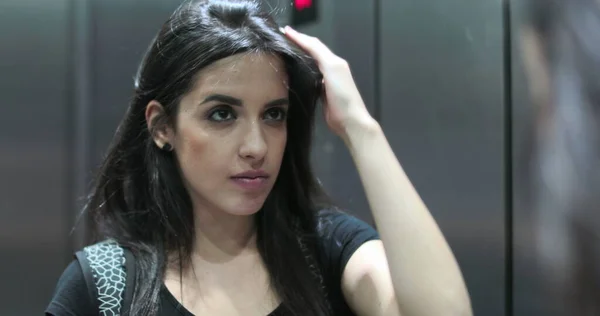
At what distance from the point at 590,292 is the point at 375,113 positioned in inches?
22.9

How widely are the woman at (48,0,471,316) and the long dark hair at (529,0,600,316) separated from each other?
22cm

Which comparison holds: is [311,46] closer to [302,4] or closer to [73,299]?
[302,4]

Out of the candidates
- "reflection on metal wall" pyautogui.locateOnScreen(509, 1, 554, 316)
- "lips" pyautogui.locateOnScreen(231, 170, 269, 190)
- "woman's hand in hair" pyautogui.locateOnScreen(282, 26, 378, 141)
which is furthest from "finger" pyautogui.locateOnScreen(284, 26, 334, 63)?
"reflection on metal wall" pyautogui.locateOnScreen(509, 1, 554, 316)

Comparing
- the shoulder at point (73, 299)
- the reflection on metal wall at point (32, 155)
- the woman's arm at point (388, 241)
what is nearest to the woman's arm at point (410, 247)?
the woman's arm at point (388, 241)

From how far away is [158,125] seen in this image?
1.07 metres

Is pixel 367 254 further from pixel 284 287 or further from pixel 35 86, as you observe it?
pixel 35 86

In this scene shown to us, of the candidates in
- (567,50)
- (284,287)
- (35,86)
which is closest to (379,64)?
(567,50)

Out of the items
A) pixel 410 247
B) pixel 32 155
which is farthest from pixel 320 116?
pixel 32 155

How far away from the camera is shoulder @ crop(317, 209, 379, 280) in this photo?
108cm

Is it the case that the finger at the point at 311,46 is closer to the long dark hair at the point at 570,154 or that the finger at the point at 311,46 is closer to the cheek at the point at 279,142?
the cheek at the point at 279,142

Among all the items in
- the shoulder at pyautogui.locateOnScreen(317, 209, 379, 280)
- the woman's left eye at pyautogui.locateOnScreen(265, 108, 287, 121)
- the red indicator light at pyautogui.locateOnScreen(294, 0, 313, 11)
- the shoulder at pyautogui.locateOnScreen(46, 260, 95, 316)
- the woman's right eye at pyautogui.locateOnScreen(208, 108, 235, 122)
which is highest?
the red indicator light at pyautogui.locateOnScreen(294, 0, 313, 11)

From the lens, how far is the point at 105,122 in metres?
1.43

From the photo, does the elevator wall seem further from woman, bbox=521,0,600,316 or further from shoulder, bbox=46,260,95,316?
shoulder, bbox=46,260,95,316

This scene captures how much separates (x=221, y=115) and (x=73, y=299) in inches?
15.0
